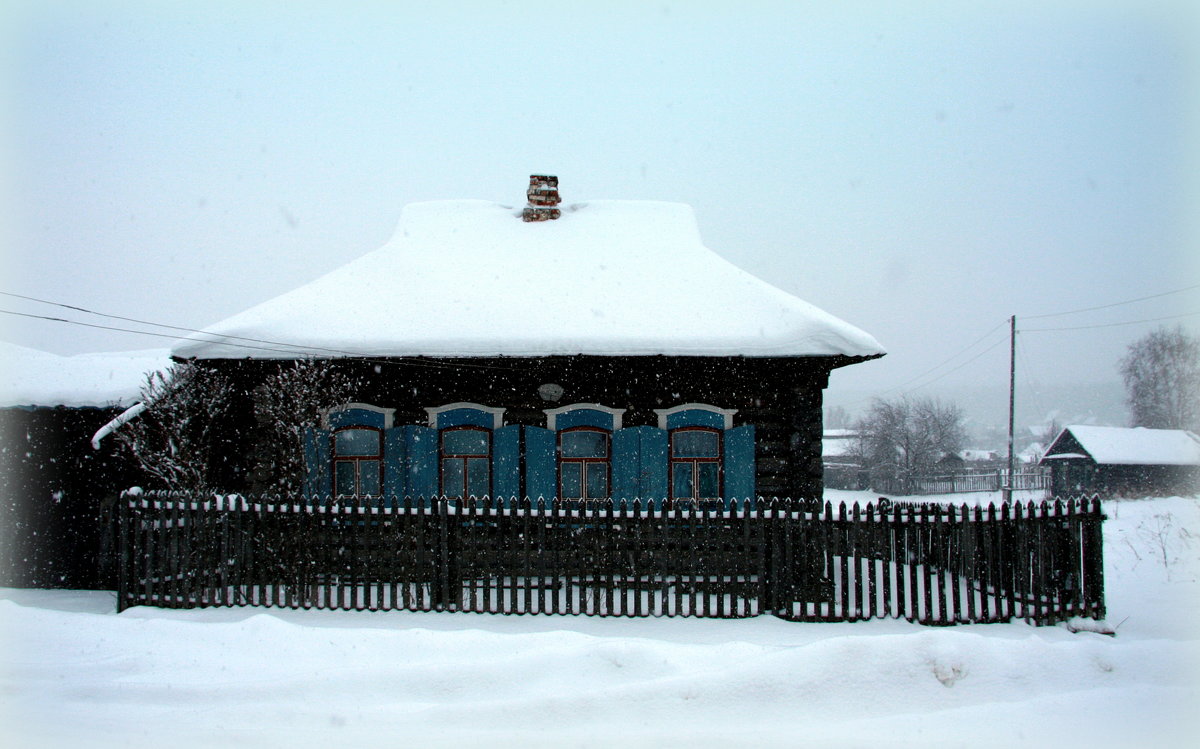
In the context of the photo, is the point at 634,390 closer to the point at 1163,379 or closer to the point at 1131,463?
the point at 1131,463

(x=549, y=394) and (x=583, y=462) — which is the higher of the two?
(x=549, y=394)

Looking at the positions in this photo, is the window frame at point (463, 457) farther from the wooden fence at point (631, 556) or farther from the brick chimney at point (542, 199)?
the brick chimney at point (542, 199)

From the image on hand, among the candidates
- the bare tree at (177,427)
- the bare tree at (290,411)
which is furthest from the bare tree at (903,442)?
the bare tree at (177,427)

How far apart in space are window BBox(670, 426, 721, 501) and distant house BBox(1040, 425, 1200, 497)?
32659 mm

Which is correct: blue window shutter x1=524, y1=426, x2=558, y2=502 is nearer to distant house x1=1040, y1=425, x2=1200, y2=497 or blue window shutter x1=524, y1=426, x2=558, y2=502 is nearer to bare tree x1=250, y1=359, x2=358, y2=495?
bare tree x1=250, y1=359, x2=358, y2=495

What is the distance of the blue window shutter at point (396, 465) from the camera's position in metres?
10.6

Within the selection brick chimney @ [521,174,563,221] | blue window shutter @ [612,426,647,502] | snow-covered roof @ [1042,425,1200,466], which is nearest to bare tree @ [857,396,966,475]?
snow-covered roof @ [1042,425,1200,466]

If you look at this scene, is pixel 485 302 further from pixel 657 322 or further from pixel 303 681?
pixel 303 681

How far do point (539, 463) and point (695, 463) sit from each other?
2.27m

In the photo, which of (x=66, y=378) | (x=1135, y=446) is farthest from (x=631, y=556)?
(x=1135, y=446)

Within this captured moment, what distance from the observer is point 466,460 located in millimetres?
10672

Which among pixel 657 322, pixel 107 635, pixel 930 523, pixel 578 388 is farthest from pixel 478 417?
pixel 930 523

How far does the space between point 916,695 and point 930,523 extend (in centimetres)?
285

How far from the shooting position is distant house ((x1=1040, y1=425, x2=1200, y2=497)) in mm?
34719
